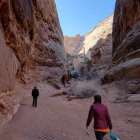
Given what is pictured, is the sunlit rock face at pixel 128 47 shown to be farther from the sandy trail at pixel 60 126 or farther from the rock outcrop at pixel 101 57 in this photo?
the rock outcrop at pixel 101 57

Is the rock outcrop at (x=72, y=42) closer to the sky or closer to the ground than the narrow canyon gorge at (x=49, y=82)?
closer to the sky

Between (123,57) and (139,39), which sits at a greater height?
(139,39)

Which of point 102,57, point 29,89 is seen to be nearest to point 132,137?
point 29,89

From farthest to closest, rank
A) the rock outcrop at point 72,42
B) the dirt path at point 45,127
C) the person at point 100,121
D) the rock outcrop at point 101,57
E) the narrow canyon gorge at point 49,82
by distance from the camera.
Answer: the rock outcrop at point 72,42
the rock outcrop at point 101,57
the narrow canyon gorge at point 49,82
the dirt path at point 45,127
the person at point 100,121

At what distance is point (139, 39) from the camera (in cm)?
2170

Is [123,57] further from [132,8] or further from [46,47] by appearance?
[46,47]

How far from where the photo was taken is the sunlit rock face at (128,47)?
19.2 m

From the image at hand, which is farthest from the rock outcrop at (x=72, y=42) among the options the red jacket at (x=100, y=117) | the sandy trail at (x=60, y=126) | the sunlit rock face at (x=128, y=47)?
the red jacket at (x=100, y=117)

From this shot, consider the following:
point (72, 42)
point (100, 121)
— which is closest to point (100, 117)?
point (100, 121)

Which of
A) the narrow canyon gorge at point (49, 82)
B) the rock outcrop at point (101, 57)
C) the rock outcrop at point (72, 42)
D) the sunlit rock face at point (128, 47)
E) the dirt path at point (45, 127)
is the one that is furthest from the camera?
the rock outcrop at point (72, 42)

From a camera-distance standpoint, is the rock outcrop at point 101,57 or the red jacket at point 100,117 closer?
the red jacket at point 100,117

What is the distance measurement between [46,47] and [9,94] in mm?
19133

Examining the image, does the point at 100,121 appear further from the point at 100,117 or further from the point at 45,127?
the point at 45,127

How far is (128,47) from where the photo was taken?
2323cm
